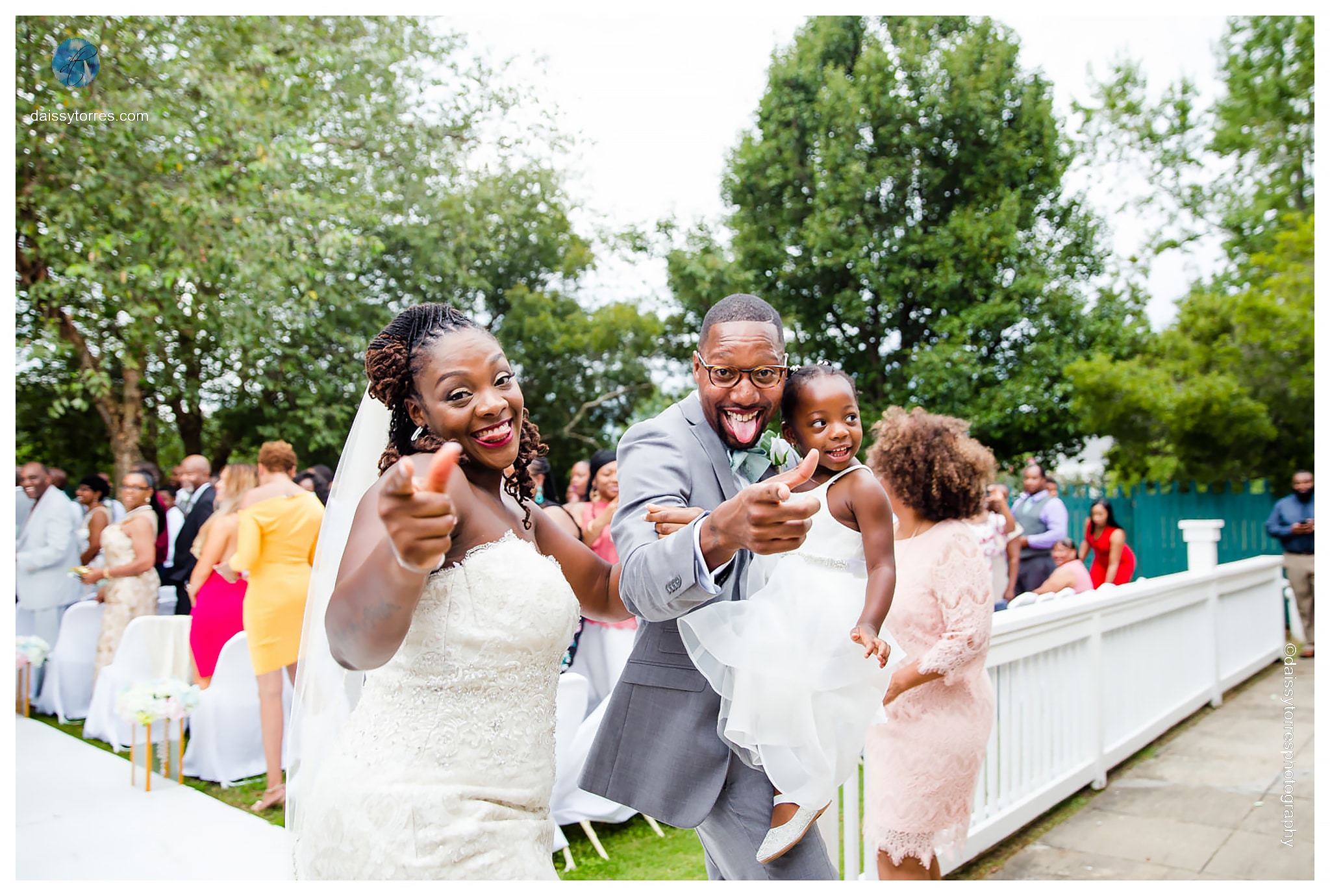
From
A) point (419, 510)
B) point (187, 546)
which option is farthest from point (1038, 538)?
point (419, 510)

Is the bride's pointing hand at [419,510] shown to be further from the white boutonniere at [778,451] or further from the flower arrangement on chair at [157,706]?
the flower arrangement on chair at [157,706]

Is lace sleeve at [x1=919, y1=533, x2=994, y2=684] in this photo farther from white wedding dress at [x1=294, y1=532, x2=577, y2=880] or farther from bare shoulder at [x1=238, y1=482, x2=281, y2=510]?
bare shoulder at [x1=238, y1=482, x2=281, y2=510]

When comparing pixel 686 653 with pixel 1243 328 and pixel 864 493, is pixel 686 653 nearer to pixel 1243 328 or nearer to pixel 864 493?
pixel 864 493

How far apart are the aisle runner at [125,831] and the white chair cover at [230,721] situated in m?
0.26

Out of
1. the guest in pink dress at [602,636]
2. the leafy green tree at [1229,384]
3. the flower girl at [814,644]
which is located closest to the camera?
the flower girl at [814,644]

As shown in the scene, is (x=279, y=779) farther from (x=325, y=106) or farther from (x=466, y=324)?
(x=325, y=106)

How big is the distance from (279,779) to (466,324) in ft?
14.6

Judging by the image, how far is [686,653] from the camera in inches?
86.2

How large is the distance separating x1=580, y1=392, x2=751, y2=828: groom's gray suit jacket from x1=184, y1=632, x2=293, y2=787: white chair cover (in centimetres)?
404

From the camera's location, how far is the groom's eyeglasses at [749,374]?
6.90 feet

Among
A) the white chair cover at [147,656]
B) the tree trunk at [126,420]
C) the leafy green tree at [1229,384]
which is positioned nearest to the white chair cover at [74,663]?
the white chair cover at [147,656]

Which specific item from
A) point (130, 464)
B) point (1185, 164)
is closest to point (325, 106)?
point (130, 464)

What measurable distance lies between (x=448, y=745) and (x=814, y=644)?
0.85 meters

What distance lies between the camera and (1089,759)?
17.8 feet
